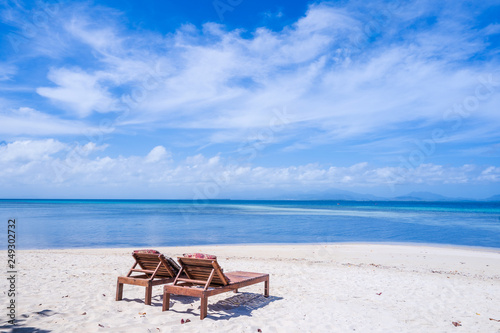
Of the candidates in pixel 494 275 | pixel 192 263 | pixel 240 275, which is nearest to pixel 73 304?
pixel 192 263

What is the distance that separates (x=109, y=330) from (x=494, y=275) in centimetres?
1246

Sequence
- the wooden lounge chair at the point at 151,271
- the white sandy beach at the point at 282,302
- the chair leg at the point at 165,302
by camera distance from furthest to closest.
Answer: the wooden lounge chair at the point at 151,271, the chair leg at the point at 165,302, the white sandy beach at the point at 282,302

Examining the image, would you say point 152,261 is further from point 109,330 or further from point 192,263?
point 109,330

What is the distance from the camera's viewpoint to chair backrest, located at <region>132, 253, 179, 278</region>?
726cm

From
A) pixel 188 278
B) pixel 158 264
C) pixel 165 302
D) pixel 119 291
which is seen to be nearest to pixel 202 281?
pixel 188 278

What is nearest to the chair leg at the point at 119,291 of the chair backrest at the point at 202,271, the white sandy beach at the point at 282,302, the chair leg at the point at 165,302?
the white sandy beach at the point at 282,302

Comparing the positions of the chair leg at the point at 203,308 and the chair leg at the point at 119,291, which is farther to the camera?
the chair leg at the point at 119,291

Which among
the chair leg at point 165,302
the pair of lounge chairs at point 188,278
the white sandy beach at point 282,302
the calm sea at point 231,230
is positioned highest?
the pair of lounge chairs at point 188,278

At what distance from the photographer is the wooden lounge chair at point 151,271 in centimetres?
714

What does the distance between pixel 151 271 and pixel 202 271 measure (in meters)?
1.40

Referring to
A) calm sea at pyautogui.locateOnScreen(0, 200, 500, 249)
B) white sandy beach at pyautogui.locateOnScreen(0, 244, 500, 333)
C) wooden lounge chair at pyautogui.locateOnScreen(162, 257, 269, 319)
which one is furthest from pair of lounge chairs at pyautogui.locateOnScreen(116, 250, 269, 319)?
calm sea at pyautogui.locateOnScreen(0, 200, 500, 249)

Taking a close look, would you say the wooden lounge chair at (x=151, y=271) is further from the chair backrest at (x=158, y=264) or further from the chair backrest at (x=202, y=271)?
the chair backrest at (x=202, y=271)

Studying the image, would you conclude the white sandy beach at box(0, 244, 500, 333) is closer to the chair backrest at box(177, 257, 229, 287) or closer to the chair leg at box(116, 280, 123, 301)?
the chair leg at box(116, 280, 123, 301)

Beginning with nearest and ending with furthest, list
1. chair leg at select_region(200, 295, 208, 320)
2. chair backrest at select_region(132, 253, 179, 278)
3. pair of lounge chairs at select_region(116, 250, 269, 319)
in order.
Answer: chair leg at select_region(200, 295, 208, 320)
pair of lounge chairs at select_region(116, 250, 269, 319)
chair backrest at select_region(132, 253, 179, 278)
